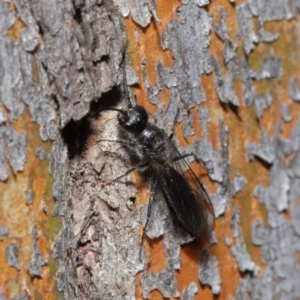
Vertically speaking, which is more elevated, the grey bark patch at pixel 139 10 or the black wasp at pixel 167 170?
the grey bark patch at pixel 139 10

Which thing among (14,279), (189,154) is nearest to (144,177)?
(189,154)

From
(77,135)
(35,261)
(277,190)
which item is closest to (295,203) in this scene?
(277,190)

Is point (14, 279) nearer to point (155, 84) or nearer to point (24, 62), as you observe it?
point (24, 62)

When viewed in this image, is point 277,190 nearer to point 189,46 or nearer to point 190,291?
point 190,291

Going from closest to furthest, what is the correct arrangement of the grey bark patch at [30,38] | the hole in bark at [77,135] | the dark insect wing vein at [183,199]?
the grey bark patch at [30,38] → the hole in bark at [77,135] → the dark insect wing vein at [183,199]

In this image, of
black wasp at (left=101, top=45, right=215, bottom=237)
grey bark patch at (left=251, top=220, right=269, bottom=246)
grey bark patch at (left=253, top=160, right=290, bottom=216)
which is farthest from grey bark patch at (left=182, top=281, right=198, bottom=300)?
grey bark patch at (left=253, top=160, right=290, bottom=216)

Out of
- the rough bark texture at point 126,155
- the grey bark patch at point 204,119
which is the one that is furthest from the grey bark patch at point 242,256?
the grey bark patch at point 204,119

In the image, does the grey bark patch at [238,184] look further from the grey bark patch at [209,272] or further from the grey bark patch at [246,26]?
the grey bark patch at [246,26]
